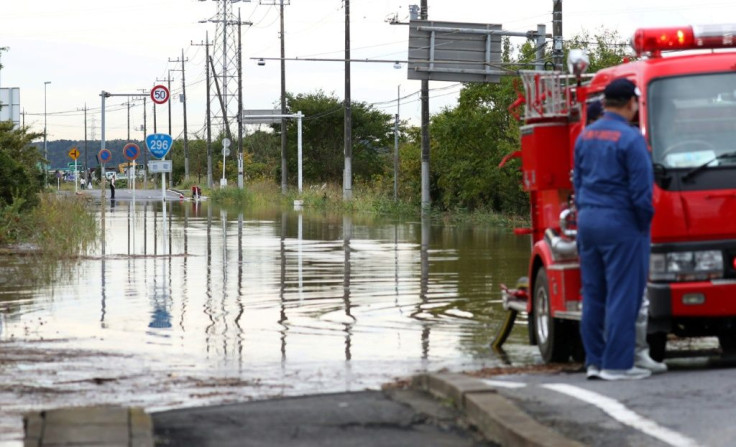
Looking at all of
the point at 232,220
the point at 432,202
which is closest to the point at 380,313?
the point at 232,220

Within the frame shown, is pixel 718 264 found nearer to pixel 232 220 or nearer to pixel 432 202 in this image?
pixel 232 220

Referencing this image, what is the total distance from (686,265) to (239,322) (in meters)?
5.91

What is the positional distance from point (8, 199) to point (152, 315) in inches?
672

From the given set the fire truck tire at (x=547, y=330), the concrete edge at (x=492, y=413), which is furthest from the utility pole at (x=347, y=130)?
the concrete edge at (x=492, y=413)

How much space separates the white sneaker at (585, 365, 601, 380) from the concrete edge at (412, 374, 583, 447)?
1.10 m

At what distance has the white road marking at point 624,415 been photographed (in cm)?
698

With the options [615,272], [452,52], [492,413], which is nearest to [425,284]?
[615,272]

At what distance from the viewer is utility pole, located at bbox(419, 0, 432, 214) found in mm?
47625

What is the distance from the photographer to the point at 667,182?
10.0 m

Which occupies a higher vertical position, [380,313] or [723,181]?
[723,181]

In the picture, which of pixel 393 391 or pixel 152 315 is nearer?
pixel 393 391

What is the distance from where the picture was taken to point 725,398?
8.14 m

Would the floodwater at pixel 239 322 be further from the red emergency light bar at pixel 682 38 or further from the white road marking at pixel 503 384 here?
the red emergency light bar at pixel 682 38

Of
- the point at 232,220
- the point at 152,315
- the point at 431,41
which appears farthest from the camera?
the point at 232,220
